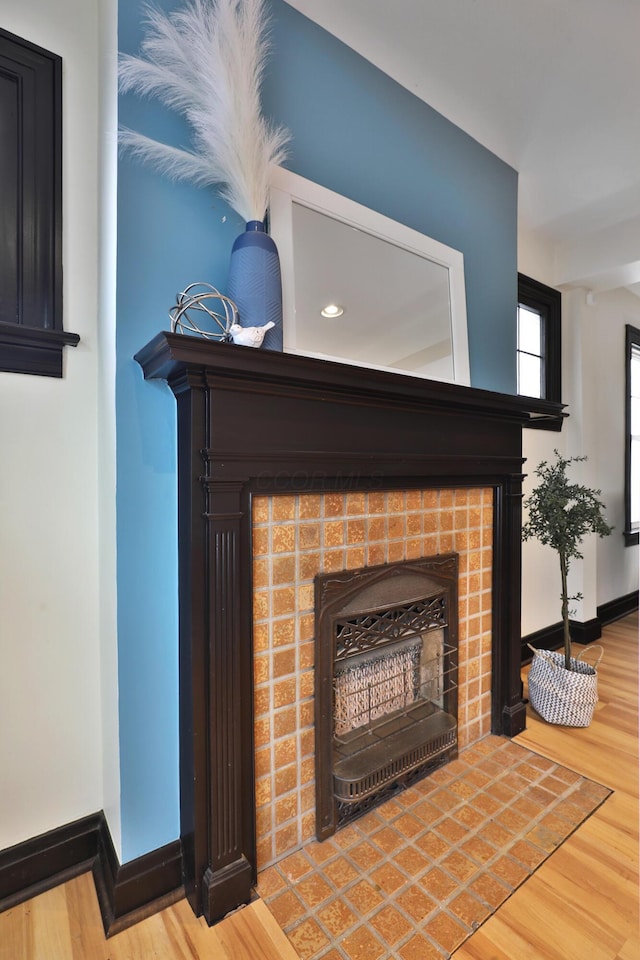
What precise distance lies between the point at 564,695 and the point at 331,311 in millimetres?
1993

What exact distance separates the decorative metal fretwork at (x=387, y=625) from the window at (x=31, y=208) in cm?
120

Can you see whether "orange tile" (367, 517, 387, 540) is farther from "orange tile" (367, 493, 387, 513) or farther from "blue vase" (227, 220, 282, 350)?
"blue vase" (227, 220, 282, 350)

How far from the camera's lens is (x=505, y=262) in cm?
215

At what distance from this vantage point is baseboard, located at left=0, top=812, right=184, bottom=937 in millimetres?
1175

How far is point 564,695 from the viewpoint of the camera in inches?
81.1

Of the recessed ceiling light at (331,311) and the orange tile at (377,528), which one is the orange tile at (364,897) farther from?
the recessed ceiling light at (331,311)

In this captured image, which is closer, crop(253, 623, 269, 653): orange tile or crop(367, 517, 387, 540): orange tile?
crop(253, 623, 269, 653): orange tile

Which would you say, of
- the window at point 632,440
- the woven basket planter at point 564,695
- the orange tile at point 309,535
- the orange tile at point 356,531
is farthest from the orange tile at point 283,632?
the window at point 632,440

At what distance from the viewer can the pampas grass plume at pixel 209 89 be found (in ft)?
3.79

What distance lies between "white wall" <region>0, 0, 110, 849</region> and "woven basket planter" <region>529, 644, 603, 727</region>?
6.27 feet

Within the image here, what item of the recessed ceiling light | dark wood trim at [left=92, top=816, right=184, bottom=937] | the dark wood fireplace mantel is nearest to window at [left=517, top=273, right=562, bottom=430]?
the recessed ceiling light

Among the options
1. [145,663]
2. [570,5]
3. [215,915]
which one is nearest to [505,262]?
[570,5]

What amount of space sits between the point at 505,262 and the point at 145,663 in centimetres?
228

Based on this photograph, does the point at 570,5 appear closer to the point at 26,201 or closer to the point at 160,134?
the point at 160,134
